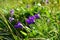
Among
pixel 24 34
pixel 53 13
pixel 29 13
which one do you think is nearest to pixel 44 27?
pixel 24 34

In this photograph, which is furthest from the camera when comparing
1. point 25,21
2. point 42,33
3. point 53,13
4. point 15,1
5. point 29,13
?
point 15,1

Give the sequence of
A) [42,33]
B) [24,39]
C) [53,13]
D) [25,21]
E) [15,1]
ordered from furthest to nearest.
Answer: [15,1] → [53,13] → [25,21] → [42,33] → [24,39]

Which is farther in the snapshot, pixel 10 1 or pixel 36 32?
pixel 10 1

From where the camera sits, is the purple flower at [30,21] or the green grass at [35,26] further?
the purple flower at [30,21]

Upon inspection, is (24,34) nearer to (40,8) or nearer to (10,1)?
(40,8)

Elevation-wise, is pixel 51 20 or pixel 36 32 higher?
pixel 51 20

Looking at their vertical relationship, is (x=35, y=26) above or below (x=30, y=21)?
below

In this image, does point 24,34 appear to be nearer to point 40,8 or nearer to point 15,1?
point 40,8

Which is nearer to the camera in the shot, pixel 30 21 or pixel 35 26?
pixel 35 26

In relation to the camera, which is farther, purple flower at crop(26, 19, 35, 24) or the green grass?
purple flower at crop(26, 19, 35, 24)

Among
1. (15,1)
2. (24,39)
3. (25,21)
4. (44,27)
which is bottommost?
(24,39)
